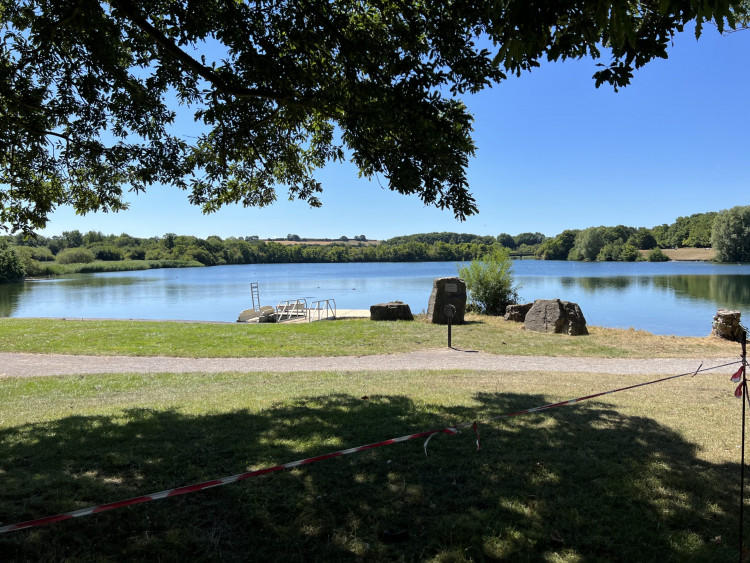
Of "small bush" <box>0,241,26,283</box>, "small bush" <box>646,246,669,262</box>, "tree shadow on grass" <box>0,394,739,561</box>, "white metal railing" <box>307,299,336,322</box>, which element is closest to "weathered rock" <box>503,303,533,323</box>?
"white metal railing" <box>307,299,336,322</box>

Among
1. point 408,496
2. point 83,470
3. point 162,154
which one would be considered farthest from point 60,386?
point 408,496

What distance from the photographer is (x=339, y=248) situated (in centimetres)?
12794

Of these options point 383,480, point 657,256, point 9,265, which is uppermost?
point 657,256

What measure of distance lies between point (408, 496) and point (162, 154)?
691cm

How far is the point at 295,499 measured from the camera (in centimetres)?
331

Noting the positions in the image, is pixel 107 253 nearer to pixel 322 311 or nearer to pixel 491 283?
pixel 322 311

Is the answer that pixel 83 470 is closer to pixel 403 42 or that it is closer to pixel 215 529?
pixel 215 529

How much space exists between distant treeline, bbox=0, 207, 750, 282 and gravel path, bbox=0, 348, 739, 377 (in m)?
90.5

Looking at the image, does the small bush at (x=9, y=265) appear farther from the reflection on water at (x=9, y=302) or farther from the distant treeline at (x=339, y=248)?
the distant treeline at (x=339, y=248)

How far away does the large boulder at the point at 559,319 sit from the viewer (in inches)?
600

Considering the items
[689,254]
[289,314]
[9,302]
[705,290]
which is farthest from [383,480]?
[689,254]

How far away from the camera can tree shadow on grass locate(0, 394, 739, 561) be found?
109 inches

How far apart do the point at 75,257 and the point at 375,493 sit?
11642cm

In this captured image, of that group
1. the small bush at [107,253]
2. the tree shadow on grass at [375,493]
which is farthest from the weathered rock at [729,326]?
the small bush at [107,253]
